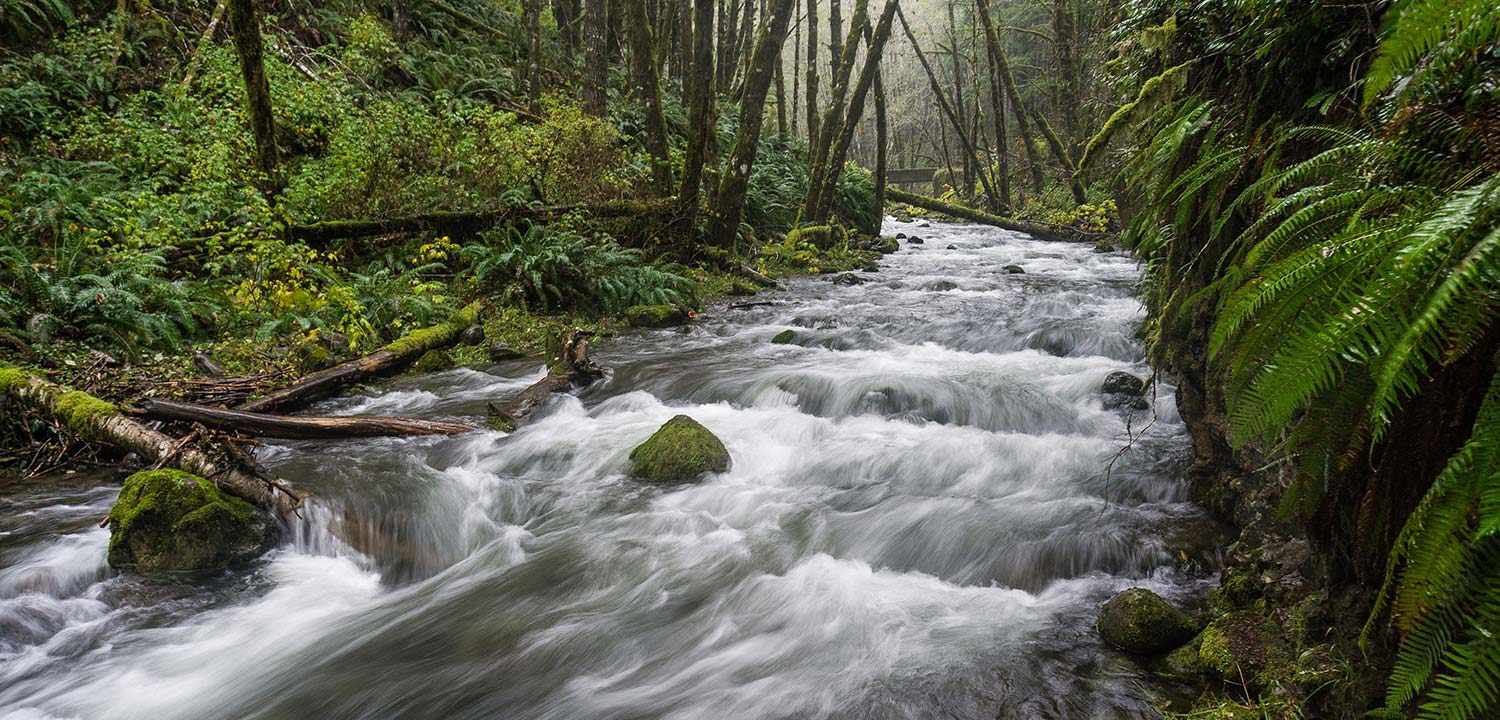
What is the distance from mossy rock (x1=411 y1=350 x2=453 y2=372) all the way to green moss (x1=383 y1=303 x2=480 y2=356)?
117mm

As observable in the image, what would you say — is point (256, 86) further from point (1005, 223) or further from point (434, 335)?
point (1005, 223)

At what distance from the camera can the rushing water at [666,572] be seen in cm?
365

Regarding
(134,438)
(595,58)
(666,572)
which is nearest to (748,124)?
(595,58)

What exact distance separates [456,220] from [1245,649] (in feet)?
35.4

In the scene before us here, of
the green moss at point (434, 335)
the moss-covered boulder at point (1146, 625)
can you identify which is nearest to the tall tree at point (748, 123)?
the green moss at point (434, 335)

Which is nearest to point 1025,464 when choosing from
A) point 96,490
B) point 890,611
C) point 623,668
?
point 890,611

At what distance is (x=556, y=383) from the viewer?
7676 mm

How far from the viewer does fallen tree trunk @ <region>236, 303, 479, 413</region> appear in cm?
654

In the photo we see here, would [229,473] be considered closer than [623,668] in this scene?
No

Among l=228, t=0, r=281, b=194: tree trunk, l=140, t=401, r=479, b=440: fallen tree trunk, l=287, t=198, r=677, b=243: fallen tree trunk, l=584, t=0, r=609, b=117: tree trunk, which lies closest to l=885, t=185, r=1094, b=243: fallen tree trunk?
l=584, t=0, r=609, b=117: tree trunk

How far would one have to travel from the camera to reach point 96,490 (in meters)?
5.32

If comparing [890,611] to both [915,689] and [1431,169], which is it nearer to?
[915,689]

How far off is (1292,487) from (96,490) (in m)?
7.15

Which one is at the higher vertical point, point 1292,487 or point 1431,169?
point 1431,169
